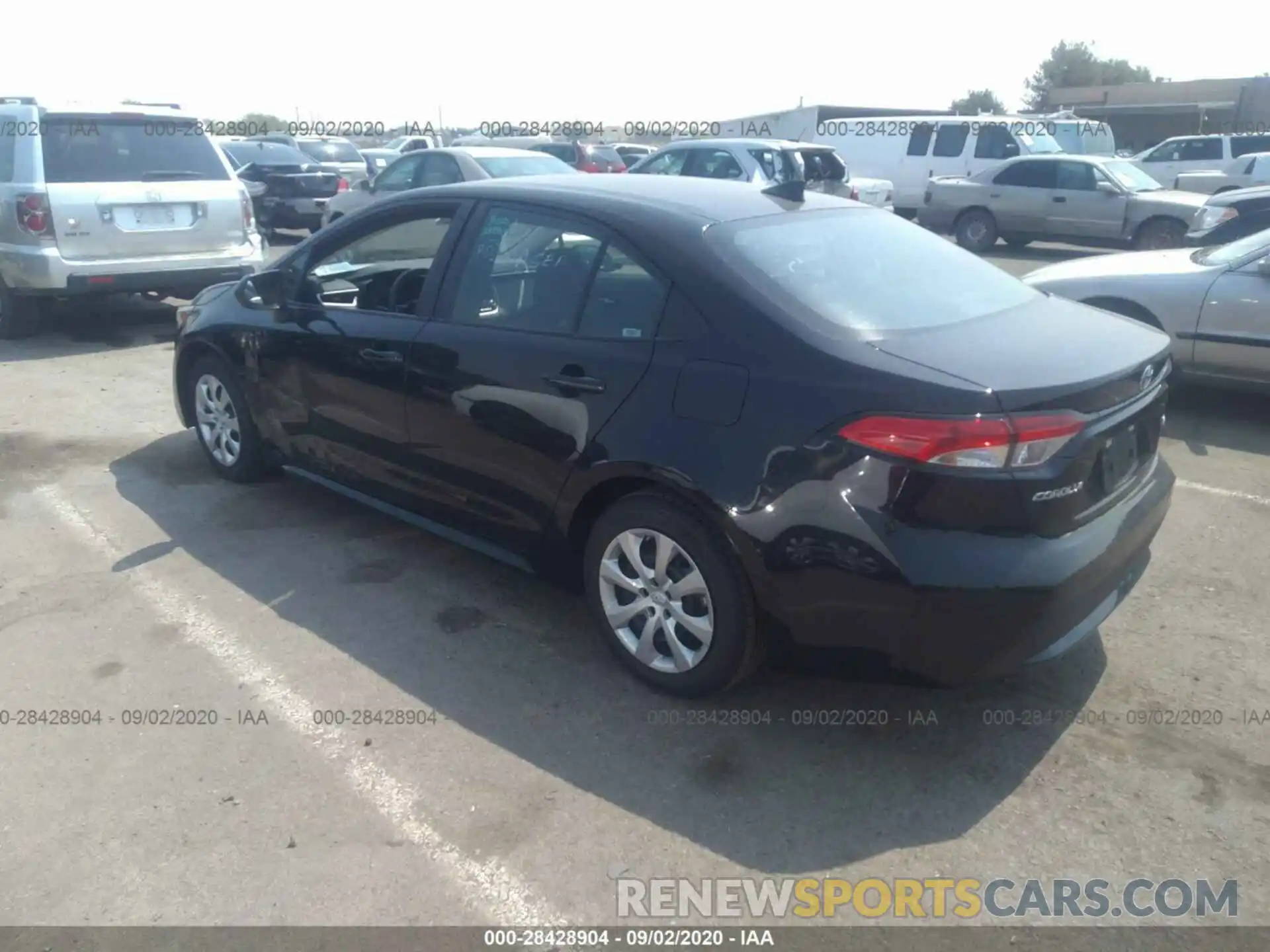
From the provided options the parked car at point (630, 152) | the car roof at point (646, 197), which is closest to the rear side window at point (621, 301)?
the car roof at point (646, 197)

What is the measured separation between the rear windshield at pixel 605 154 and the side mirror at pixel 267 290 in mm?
16550

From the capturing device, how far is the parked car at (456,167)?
12.2 metres

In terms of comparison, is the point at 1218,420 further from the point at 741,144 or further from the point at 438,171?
the point at 438,171

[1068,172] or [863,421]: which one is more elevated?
[1068,172]

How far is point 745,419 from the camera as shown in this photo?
324 cm

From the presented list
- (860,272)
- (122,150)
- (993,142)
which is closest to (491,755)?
(860,272)

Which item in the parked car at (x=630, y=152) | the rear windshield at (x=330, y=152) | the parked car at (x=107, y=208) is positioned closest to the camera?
the parked car at (x=107, y=208)

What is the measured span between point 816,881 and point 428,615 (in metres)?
2.01

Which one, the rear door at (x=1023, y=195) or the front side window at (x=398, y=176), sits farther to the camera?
the rear door at (x=1023, y=195)

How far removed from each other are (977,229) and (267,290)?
551 inches

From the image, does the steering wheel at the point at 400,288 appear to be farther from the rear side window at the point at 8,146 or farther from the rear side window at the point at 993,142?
the rear side window at the point at 993,142

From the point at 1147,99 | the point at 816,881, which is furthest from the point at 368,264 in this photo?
the point at 1147,99

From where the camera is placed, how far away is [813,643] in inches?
128

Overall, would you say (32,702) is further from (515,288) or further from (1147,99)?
(1147,99)
